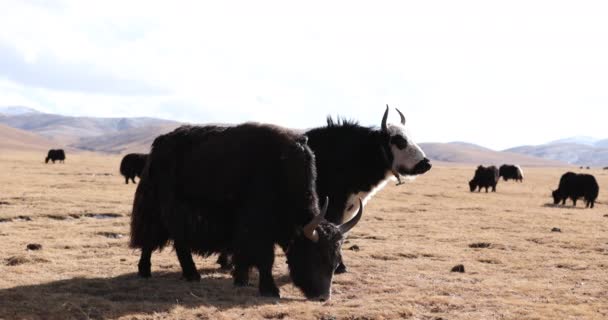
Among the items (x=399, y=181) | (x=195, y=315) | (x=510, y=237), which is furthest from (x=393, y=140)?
(x=510, y=237)

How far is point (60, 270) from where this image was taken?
10016 mm

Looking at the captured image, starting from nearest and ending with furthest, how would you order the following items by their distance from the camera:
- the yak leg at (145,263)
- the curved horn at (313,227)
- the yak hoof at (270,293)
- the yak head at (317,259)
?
the curved horn at (313,227) → the yak head at (317,259) → the yak hoof at (270,293) → the yak leg at (145,263)

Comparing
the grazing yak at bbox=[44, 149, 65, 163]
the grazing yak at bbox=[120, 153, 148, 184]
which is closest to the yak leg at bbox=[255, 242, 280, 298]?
the grazing yak at bbox=[120, 153, 148, 184]

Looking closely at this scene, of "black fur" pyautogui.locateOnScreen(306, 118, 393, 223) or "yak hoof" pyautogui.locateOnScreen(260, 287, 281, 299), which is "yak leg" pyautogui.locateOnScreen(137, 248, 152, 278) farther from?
"black fur" pyautogui.locateOnScreen(306, 118, 393, 223)

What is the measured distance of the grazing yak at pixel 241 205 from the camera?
26.6 feet

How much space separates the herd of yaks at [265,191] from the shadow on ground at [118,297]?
330 mm

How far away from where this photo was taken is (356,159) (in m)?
10.1

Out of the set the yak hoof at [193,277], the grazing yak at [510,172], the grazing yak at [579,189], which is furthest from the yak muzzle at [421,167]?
the grazing yak at [510,172]

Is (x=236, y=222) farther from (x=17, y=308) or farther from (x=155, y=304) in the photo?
(x=17, y=308)

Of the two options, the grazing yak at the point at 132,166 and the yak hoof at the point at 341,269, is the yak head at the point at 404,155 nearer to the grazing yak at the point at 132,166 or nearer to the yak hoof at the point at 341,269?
the yak hoof at the point at 341,269

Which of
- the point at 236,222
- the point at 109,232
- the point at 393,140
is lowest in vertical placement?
the point at 109,232

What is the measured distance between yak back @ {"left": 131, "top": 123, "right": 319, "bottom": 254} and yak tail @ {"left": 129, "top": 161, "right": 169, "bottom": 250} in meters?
0.02

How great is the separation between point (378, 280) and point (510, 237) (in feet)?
25.3

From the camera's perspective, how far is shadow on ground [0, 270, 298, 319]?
7.03 m
